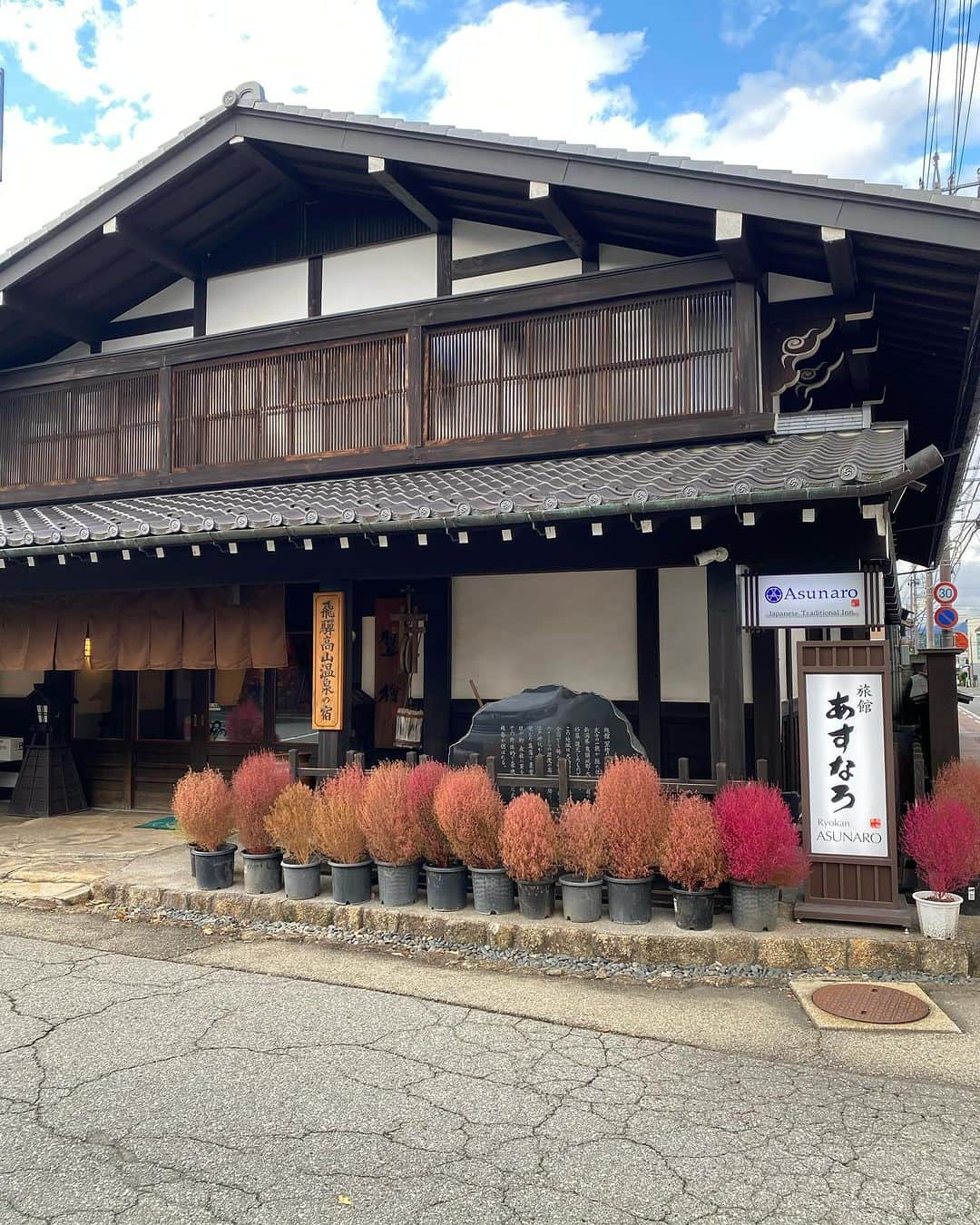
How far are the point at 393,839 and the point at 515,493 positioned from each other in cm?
308

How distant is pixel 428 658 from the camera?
1018cm

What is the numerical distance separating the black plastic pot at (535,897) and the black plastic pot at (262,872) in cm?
220

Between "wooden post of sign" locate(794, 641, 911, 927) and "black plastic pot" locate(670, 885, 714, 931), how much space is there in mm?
638

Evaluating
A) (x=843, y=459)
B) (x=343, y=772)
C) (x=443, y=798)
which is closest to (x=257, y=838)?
(x=343, y=772)

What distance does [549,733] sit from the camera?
8312 millimetres

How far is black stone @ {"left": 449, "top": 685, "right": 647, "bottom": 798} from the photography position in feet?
26.8

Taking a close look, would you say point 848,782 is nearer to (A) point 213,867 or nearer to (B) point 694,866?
(B) point 694,866

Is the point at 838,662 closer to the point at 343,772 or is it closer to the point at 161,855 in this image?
the point at 343,772

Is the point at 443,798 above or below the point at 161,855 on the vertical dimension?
above

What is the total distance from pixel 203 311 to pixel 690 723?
25.7 feet

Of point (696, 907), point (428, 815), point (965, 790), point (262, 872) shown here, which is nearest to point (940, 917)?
point (965, 790)

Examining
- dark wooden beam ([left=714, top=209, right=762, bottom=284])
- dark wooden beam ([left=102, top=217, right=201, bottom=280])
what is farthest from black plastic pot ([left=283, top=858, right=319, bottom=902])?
dark wooden beam ([left=102, top=217, right=201, bottom=280])

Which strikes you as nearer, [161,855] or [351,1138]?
[351,1138]

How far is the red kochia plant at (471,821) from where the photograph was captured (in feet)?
21.8
